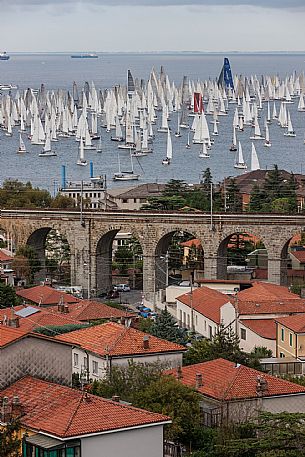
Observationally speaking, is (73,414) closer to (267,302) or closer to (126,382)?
(126,382)

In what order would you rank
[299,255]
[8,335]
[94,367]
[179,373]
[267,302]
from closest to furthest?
[8,335]
[179,373]
[94,367]
[267,302]
[299,255]

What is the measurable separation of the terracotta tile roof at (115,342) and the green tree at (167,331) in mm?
5987

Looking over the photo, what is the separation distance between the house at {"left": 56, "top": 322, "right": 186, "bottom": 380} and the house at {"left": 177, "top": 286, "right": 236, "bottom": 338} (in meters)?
9.67

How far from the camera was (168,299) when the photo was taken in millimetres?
43625

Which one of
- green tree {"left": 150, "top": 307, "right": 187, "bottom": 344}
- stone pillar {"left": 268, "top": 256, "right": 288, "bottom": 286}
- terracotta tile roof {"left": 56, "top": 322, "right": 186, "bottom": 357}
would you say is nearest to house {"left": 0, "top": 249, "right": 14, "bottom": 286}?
stone pillar {"left": 268, "top": 256, "right": 288, "bottom": 286}

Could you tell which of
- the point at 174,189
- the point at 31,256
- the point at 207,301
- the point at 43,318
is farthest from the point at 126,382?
the point at 174,189

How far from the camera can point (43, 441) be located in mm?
16422

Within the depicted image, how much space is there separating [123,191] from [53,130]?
61213mm

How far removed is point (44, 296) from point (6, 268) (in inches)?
386

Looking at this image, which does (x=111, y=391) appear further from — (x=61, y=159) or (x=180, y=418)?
(x=61, y=159)

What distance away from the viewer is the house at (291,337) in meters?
30.0

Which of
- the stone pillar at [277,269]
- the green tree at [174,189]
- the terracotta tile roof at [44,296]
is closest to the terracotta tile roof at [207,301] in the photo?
the terracotta tile roof at [44,296]

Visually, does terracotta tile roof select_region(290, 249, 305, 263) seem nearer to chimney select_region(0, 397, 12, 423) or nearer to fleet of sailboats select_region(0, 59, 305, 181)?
chimney select_region(0, 397, 12, 423)

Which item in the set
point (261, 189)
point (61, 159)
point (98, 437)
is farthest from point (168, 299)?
point (61, 159)
